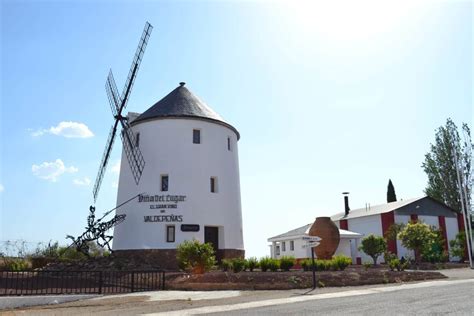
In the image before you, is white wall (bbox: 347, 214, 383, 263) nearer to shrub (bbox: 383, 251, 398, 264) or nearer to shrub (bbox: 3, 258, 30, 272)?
shrub (bbox: 383, 251, 398, 264)

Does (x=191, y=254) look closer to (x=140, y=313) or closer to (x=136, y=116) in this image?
(x=140, y=313)

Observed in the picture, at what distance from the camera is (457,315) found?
9.63m

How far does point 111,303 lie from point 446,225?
128 feet

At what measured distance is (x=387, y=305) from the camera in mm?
11609

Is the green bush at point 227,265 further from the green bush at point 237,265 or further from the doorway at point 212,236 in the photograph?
the doorway at point 212,236

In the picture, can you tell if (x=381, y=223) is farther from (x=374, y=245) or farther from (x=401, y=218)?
(x=374, y=245)

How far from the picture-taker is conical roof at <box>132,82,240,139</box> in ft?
94.2

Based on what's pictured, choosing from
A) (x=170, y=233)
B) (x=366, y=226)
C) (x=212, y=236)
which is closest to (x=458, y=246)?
(x=366, y=226)

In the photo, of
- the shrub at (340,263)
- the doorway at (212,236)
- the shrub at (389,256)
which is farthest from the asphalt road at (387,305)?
the doorway at (212,236)

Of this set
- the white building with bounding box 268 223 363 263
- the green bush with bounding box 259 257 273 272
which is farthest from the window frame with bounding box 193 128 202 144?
the white building with bounding box 268 223 363 263

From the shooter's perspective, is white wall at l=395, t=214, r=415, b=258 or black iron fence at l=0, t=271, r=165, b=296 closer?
black iron fence at l=0, t=271, r=165, b=296

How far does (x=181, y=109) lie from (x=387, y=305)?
66.8 ft

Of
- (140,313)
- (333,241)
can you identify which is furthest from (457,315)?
(333,241)

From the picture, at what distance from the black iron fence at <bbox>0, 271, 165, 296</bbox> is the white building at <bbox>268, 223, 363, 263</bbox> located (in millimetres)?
18011
